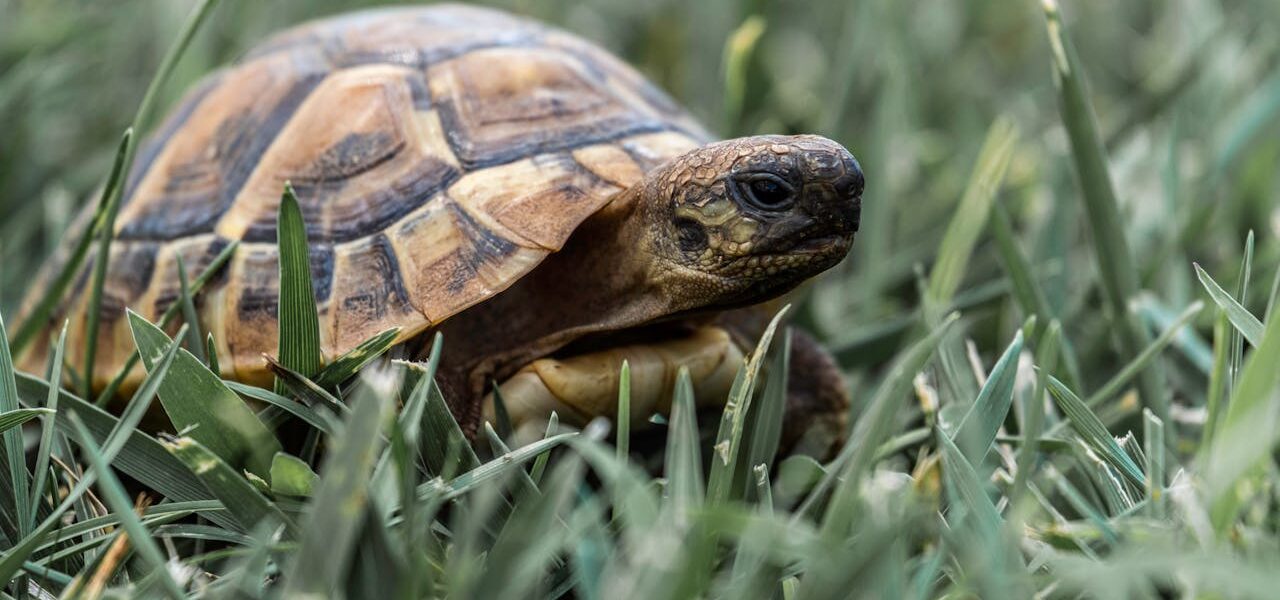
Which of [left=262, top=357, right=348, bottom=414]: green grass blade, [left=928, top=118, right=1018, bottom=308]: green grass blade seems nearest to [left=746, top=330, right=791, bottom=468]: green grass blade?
[left=928, top=118, right=1018, bottom=308]: green grass blade

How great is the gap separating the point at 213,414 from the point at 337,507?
19.5 inches

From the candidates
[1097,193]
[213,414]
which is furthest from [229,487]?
[1097,193]

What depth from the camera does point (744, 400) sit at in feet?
4.59

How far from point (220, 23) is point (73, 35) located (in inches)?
18.6

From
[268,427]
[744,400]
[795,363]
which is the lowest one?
[795,363]

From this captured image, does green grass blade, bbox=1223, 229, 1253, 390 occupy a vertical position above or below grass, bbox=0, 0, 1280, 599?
above

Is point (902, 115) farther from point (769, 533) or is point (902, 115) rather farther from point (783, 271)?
point (769, 533)

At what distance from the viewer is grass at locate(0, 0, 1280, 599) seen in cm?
110

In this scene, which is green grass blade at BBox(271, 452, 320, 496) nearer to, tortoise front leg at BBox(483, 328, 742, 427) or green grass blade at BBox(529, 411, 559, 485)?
green grass blade at BBox(529, 411, 559, 485)

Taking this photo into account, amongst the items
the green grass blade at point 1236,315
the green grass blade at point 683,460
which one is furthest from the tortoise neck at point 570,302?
the green grass blade at point 1236,315

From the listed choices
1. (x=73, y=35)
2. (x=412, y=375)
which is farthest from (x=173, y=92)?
(x=412, y=375)

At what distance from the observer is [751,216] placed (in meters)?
1.68

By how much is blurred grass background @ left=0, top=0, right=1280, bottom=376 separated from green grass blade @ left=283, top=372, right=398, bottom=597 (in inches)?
56.9

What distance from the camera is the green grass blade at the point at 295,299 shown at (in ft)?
4.85
